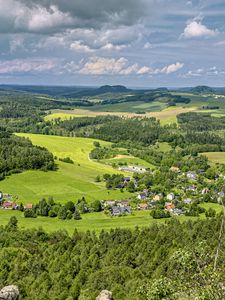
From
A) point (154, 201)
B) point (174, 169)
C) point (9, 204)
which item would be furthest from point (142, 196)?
point (174, 169)

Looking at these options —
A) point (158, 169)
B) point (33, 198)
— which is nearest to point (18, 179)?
point (33, 198)

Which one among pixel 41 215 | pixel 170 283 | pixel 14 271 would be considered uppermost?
pixel 170 283

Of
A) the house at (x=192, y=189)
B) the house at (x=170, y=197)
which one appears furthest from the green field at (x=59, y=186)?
the house at (x=192, y=189)

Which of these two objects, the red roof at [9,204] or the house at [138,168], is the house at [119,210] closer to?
the red roof at [9,204]

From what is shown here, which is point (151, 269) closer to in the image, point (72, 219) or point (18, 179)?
point (72, 219)

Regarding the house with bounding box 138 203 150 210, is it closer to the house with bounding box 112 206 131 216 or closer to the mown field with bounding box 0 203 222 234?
the house with bounding box 112 206 131 216
